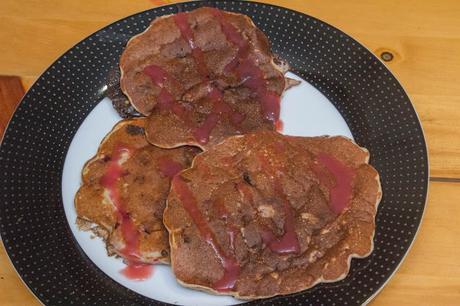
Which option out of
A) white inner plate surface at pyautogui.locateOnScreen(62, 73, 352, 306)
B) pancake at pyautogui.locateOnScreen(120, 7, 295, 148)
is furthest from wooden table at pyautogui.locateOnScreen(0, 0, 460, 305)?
pancake at pyautogui.locateOnScreen(120, 7, 295, 148)

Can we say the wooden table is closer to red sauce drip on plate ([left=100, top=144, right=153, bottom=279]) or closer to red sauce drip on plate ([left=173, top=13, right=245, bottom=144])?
red sauce drip on plate ([left=100, top=144, right=153, bottom=279])

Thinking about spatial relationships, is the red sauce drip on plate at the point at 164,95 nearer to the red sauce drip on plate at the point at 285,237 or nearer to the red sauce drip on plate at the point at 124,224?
the red sauce drip on plate at the point at 124,224

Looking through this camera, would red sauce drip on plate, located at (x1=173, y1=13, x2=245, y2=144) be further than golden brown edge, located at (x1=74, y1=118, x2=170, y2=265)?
Yes

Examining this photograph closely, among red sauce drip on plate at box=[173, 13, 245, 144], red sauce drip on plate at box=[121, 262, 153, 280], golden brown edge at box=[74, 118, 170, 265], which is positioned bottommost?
red sauce drip on plate at box=[121, 262, 153, 280]

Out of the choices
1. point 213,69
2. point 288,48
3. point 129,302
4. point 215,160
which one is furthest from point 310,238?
point 288,48

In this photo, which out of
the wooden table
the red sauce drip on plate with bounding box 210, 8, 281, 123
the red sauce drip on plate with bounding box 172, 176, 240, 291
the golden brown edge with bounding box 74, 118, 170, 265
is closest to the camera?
the red sauce drip on plate with bounding box 172, 176, 240, 291

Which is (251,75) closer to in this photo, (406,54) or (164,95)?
(164,95)

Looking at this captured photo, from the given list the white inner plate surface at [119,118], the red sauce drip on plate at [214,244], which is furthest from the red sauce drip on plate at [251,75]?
the red sauce drip on plate at [214,244]
